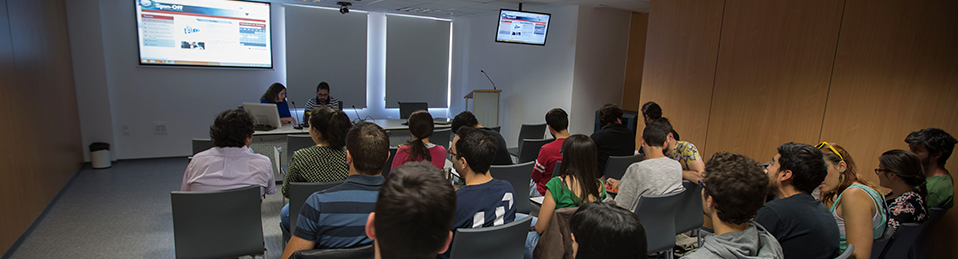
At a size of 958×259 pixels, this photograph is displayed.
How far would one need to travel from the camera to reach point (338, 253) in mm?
1573

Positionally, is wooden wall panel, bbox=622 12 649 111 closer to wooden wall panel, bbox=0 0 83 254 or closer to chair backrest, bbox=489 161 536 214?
chair backrest, bbox=489 161 536 214

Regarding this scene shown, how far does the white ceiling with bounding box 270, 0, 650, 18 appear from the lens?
20.6 ft

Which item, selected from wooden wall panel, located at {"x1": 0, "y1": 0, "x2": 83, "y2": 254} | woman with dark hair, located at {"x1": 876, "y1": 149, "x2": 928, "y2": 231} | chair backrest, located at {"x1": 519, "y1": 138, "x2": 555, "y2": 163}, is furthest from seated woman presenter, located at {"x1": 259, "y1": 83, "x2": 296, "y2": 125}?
woman with dark hair, located at {"x1": 876, "y1": 149, "x2": 928, "y2": 231}

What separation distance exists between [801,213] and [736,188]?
1.79 feet

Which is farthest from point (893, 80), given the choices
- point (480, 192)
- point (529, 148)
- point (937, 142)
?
point (480, 192)

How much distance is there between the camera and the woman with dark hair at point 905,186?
2387 mm

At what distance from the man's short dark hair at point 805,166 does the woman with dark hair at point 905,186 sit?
98 centimetres

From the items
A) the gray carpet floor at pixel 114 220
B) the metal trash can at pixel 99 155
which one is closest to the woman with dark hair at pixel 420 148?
the gray carpet floor at pixel 114 220

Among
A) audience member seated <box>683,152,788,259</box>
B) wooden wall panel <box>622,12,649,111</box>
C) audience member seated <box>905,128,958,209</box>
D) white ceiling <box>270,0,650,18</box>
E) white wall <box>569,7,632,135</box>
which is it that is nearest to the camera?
audience member seated <box>683,152,788,259</box>

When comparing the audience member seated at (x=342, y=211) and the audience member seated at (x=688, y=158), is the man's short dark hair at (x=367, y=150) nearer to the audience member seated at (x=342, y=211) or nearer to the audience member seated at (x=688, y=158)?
the audience member seated at (x=342, y=211)

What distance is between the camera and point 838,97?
151 inches

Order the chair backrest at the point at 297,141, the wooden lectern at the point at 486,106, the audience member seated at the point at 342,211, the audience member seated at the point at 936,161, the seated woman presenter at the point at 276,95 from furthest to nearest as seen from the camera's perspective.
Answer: the wooden lectern at the point at 486,106 < the seated woman presenter at the point at 276,95 < the chair backrest at the point at 297,141 < the audience member seated at the point at 936,161 < the audience member seated at the point at 342,211

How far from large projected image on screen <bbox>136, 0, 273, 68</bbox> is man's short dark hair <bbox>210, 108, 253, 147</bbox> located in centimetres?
456

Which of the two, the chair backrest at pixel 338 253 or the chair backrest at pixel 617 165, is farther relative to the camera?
the chair backrest at pixel 617 165
